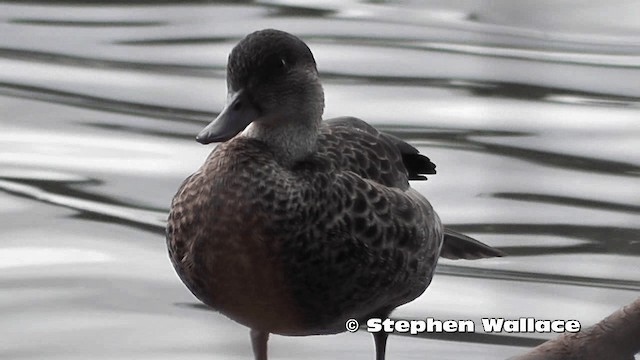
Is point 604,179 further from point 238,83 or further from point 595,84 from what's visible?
point 238,83

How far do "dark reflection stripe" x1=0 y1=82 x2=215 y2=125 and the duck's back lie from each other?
3291 millimetres

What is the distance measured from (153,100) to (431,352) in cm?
314

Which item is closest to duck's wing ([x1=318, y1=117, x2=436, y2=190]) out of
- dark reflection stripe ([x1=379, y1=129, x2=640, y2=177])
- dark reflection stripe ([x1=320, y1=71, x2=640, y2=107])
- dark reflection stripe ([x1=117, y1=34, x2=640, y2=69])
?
dark reflection stripe ([x1=379, y1=129, x2=640, y2=177])

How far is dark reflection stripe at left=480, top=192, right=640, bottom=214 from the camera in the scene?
23.3 feet

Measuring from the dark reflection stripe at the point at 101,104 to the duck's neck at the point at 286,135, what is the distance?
10.7ft

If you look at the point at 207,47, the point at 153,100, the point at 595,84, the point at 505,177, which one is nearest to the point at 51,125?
the point at 153,100

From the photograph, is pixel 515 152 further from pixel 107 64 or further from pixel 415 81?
pixel 107 64

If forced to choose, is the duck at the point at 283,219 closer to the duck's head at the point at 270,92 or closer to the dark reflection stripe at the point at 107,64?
the duck's head at the point at 270,92

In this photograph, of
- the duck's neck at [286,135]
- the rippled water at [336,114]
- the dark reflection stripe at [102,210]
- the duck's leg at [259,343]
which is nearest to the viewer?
the duck's neck at [286,135]

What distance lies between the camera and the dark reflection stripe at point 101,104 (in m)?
8.28

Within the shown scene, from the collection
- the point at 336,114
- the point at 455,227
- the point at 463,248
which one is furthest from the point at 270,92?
the point at 336,114

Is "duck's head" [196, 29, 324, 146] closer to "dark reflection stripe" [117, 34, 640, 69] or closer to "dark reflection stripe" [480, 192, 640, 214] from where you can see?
"dark reflection stripe" [480, 192, 640, 214]

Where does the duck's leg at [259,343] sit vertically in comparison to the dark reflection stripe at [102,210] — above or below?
below

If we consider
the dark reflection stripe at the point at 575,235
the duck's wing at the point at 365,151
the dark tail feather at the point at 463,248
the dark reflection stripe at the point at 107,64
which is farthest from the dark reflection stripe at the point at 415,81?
the duck's wing at the point at 365,151
